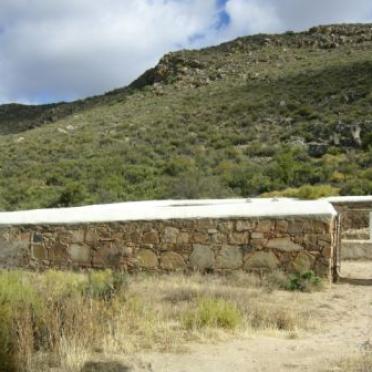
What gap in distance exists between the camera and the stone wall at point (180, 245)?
30.8ft

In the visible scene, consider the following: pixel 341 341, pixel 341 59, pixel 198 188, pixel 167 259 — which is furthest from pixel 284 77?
pixel 341 341

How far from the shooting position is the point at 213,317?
657cm

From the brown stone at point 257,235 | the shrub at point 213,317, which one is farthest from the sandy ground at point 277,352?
the brown stone at point 257,235

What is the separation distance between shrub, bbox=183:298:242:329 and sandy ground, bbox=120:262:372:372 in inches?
11.9

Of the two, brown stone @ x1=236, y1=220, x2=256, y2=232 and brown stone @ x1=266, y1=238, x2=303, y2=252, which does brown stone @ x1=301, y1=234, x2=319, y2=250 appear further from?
brown stone @ x1=236, y1=220, x2=256, y2=232

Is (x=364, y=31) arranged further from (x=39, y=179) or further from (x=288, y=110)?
(x=39, y=179)

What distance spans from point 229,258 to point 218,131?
23.7 meters

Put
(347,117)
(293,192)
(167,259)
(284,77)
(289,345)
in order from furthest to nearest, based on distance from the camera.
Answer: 1. (284,77)
2. (347,117)
3. (293,192)
4. (167,259)
5. (289,345)

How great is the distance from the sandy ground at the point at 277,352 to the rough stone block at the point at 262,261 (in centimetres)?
204

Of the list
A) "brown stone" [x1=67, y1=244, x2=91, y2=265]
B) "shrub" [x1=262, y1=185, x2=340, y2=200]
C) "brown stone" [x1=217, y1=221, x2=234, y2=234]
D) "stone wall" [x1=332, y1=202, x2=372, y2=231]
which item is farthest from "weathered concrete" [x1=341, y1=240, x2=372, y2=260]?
"brown stone" [x1=67, y1=244, x2=91, y2=265]

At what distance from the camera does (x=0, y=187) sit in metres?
26.3

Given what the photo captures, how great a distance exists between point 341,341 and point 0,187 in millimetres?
22046

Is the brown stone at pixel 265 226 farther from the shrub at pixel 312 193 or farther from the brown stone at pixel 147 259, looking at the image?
the shrub at pixel 312 193

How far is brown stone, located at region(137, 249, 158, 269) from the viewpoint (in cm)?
983
